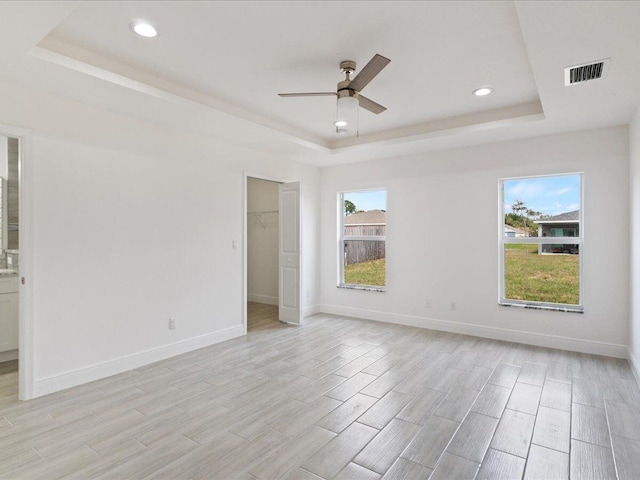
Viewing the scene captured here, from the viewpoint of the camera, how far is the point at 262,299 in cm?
737

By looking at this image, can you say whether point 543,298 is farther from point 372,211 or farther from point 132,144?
point 132,144

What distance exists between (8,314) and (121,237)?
1.62 meters

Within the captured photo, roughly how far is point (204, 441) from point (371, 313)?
12.4 feet

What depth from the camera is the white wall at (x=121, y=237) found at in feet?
10.2

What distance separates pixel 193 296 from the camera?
432 cm

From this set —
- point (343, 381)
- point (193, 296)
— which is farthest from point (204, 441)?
point (193, 296)

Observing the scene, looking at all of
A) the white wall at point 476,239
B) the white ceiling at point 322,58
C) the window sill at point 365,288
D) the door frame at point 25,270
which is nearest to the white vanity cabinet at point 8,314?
the door frame at point 25,270

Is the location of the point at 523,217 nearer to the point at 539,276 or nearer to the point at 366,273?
the point at 539,276

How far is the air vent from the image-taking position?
2547mm

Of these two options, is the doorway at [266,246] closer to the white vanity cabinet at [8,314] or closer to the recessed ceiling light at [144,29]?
the white vanity cabinet at [8,314]

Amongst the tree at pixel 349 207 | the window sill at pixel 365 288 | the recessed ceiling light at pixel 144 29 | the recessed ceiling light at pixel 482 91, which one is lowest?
the window sill at pixel 365 288

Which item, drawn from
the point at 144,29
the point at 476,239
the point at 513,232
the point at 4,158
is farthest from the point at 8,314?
the point at 513,232

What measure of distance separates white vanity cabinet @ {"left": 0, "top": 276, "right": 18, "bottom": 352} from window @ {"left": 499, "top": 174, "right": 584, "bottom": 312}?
19.0ft

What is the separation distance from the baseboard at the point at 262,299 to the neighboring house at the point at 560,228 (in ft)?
15.4
